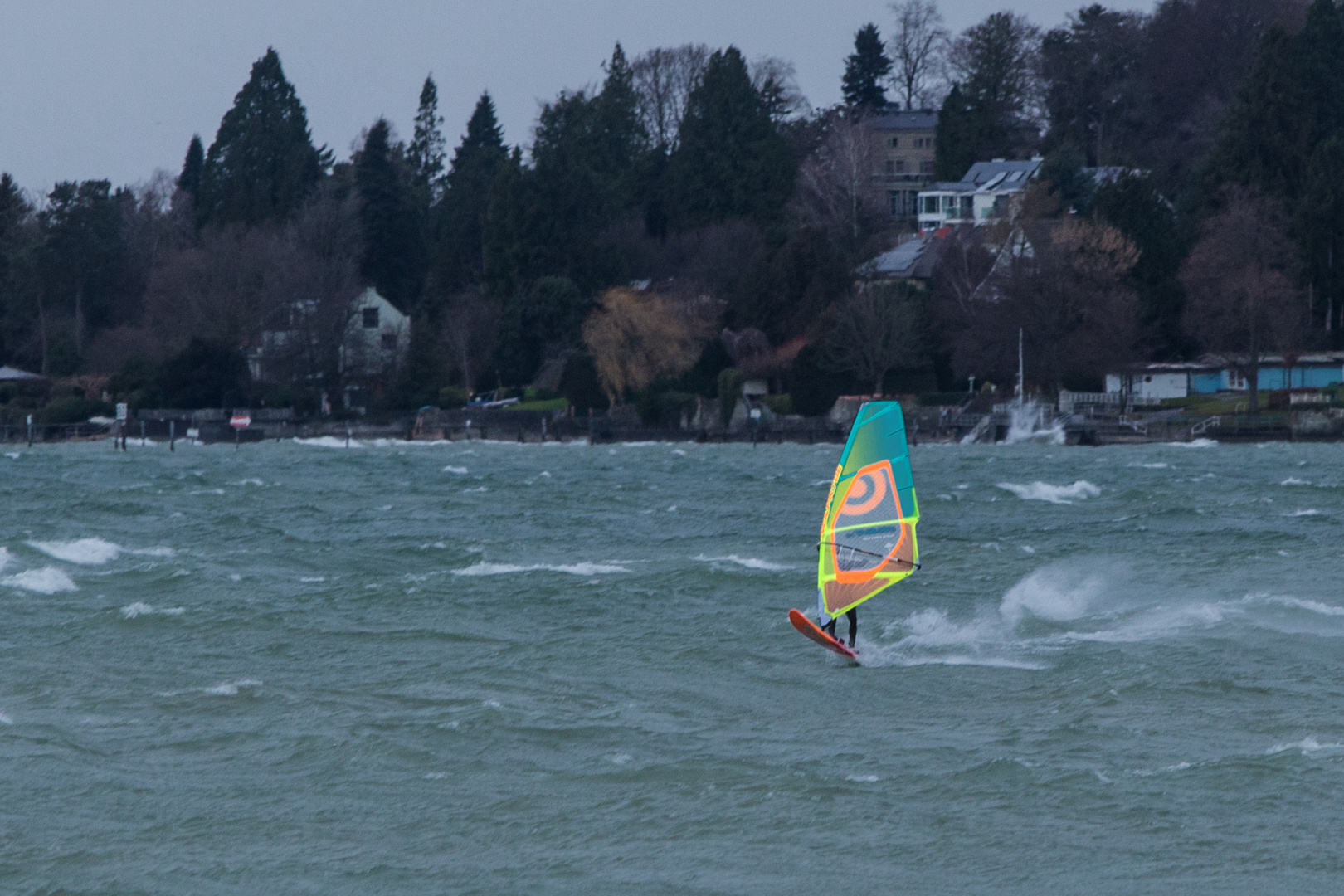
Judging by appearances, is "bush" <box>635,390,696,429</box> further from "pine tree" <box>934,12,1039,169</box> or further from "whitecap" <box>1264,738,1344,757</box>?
"whitecap" <box>1264,738,1344,757</box>

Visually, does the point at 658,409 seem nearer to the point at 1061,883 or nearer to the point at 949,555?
the point at 949,555

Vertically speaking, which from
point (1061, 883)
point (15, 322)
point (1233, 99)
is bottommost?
point (1061, 883)

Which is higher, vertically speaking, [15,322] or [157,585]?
[15,322]

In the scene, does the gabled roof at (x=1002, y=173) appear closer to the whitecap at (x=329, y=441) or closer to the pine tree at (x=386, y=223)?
the pine tree at (x=386, y=223)

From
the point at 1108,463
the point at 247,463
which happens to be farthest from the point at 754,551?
the point at 247,463

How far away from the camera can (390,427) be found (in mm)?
69812

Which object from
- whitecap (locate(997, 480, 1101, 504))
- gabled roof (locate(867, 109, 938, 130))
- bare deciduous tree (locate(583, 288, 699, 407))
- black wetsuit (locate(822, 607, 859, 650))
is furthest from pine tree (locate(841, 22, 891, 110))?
black wetsuit (locate(822, 607, 859, 650))

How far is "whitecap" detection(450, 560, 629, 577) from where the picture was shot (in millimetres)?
23219

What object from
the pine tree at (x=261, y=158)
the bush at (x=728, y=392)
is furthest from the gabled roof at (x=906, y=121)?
the bush at (x=728, y=392)

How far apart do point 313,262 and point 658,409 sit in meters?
20.6

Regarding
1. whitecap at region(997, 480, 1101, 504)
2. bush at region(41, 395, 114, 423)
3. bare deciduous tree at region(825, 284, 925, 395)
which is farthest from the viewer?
bush at region(41, 395, 114, 423)

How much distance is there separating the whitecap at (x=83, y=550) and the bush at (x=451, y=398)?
1930 inches

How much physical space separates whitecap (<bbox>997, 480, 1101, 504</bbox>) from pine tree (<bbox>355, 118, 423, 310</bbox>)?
5709 centimetres

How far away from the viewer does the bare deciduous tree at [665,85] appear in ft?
327
